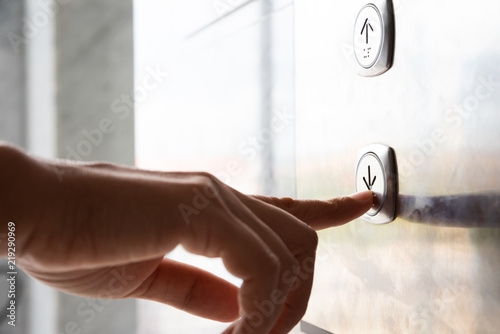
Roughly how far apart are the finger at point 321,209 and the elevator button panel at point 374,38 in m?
0.11

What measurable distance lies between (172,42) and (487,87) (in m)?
0.57

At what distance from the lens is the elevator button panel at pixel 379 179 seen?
34 centimetres

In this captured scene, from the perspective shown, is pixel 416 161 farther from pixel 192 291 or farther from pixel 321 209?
pixel 192 291

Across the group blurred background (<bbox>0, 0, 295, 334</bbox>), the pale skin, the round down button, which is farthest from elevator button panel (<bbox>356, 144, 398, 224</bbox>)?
blurred background (<bbox>0, 0, 295, 334</bbox>)

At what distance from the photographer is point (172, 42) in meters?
0.73

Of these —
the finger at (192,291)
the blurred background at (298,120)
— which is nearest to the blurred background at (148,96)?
the blurred background at (298,120)

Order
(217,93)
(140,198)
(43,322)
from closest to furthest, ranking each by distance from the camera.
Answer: (140,198) → (217,93) → (43,322)

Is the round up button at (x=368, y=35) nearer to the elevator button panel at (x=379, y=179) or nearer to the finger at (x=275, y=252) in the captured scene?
the elevator button panel at (x=379, y=179)

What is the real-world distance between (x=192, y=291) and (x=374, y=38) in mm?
237

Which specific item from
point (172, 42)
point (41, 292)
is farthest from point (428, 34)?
point (41, 292)

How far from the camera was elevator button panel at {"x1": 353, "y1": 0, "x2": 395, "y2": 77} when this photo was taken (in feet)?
1.10

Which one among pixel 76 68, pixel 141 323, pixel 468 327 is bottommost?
pixel 141 323

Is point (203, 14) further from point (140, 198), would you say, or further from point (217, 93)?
point (140, 198)

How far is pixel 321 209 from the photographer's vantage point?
0.33 metres
